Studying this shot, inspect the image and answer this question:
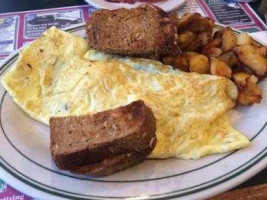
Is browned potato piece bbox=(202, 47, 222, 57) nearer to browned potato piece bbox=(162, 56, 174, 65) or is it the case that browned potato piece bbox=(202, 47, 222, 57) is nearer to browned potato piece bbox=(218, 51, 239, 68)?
browned potato piece bbox=(218, 51, 239, 68)

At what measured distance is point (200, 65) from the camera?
50.0 inches

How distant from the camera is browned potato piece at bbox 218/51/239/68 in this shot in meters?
1.31

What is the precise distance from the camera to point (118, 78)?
121 centimetres

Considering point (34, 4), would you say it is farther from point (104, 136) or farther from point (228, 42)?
point (104, 136)

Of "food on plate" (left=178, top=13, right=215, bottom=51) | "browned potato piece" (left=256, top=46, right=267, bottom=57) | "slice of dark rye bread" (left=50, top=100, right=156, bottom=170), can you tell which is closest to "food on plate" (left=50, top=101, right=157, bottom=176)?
"slice of dark rye bread" (left=50, top=100, right=156, bottom=170)

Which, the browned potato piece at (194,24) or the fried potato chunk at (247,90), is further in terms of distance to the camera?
the browned potato piece at (194,24)

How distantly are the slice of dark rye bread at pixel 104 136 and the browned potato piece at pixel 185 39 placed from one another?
370 millimetres

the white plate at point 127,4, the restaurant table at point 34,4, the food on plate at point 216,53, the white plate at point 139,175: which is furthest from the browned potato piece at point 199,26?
the restaurant table at point 34,4

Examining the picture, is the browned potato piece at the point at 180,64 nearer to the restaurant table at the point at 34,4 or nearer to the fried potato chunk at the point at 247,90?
the fried potato chunk at the point at 247,90

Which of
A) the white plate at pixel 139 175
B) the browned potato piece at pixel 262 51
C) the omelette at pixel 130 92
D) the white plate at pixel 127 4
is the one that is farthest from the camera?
the white plate at pixel 127 4

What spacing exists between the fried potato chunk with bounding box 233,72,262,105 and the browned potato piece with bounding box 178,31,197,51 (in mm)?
207

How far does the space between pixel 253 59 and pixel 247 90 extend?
0.41 ft

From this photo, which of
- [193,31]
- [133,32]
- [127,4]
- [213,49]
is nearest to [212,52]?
[213,49]

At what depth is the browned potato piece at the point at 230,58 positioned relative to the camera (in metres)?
1.31
